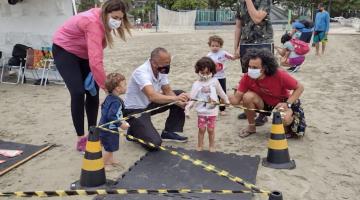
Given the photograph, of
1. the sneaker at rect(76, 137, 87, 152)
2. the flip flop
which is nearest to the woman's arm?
the sneaker at rect(76, 137, 87, 152)

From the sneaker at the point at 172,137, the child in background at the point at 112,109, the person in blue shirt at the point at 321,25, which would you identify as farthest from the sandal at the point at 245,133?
the person in blue shirt at the point at 321,25

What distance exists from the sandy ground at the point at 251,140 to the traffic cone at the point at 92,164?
0.32 meters

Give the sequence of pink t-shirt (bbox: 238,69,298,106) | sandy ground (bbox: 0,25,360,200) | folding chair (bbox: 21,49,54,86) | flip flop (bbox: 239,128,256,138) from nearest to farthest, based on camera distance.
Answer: sandy ground (bbox: 0,25,360,200) < pink t-shirt (bbox: 238,69,298,106) < flip flop (bbox: 239,128,256,138) < folding chair (bbox: 21,49,54,86)

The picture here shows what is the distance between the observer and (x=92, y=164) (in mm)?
3406

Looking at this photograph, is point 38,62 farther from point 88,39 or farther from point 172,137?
point 88,39

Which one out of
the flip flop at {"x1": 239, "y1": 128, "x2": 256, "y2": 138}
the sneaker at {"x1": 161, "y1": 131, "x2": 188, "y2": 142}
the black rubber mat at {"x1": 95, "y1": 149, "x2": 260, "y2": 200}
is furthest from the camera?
the flip flop at {"x1": 239, "y1": 128, "x2": 256, "y2": 138}

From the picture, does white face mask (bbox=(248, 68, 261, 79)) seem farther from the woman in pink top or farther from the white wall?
the white wall

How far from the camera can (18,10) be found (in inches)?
332

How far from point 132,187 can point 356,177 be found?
2.06m

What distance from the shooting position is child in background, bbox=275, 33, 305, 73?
10.2m

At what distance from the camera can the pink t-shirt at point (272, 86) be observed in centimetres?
446

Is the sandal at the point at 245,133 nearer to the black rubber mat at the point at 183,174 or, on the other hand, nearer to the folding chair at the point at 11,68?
the black rubber mat at the point at 183,174

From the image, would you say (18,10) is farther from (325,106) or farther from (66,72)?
(325,106)

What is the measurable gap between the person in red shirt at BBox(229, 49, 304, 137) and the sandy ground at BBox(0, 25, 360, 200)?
1.31ft
